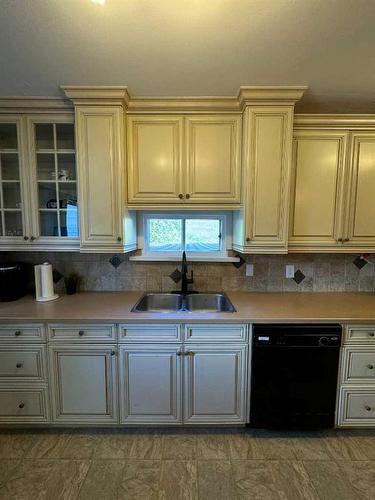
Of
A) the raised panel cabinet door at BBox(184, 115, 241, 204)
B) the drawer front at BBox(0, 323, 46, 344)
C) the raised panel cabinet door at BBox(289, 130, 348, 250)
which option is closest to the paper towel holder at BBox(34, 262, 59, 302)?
the drawer front at BBox(0, 323, 46, 344)

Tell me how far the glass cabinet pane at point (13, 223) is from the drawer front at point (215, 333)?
1.58 m

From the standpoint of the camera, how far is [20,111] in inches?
77.0

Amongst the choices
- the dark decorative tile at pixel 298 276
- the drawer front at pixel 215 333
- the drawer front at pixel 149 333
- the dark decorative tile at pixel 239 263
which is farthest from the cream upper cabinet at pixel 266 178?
the drawer front at pixel 149 333

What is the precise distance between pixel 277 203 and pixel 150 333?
1340 mm

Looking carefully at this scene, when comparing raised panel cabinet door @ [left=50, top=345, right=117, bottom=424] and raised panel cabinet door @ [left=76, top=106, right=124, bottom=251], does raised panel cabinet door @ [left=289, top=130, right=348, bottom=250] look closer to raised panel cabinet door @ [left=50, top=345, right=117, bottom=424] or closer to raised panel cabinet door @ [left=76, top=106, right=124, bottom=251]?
raised panel cabinet door @ [left=76, top=106, right=124, bottom=251]

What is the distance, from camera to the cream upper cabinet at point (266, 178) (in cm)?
187

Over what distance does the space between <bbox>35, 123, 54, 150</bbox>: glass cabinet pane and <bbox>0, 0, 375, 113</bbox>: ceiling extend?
23cm

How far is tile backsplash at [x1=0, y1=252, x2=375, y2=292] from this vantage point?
2.36 meters


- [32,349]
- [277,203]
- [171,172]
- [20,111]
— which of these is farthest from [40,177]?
[277,203]

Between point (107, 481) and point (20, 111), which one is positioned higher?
point (20, 111)

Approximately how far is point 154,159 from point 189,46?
0.77 m

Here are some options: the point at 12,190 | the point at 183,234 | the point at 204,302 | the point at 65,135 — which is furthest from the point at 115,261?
the point at 65,135

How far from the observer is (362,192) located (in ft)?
6.72

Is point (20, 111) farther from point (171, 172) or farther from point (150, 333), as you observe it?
point (150, 333)
